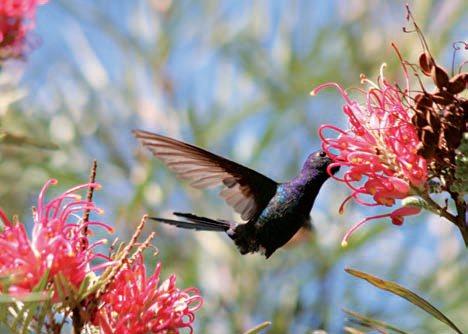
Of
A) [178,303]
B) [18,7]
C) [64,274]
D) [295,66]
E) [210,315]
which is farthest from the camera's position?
[295,66]

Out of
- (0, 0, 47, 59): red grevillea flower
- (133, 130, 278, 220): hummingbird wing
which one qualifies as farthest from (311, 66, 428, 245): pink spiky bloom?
(0, 0, 47, 59): red grevillea flower

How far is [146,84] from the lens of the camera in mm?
2727

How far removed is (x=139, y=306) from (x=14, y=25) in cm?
86

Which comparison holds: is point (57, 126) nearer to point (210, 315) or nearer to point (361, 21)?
point (210, 315)

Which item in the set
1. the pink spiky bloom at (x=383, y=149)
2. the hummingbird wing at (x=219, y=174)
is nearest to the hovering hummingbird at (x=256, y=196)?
the hummingbird wing at (x=219, y=174)

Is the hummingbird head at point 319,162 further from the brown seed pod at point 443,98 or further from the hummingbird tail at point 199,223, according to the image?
the brown seed pod at point 443,98

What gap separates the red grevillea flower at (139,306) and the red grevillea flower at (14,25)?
2.41 ft

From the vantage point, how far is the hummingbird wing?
1.59m

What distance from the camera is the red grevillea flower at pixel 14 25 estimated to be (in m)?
1.75

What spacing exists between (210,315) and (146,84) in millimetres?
835

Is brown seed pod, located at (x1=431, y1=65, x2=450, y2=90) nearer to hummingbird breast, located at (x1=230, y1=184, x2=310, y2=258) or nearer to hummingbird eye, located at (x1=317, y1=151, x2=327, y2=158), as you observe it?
hummingbird eye, located at (x1=317, y1=151, x2=327, y2=158)

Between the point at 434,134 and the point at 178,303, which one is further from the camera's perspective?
the point at 178,303

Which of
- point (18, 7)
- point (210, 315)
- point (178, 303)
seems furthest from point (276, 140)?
point (178, 303)

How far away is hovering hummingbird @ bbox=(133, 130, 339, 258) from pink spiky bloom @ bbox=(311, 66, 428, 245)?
16.0 inches
